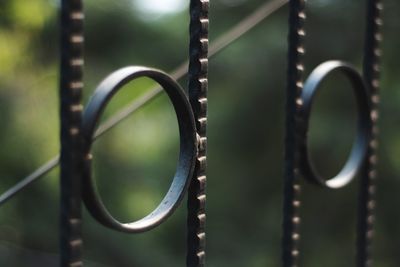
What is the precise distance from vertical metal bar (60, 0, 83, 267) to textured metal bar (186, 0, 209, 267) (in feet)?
0.67

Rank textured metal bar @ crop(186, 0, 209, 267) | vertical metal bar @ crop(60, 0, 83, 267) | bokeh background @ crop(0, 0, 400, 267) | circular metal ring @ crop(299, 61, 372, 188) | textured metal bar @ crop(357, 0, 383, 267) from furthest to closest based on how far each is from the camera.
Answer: bokeh background @ crop(0, 0, 400, 267)
textured metal bar @ crop(357, 0, 383, 267)
circular metal ring @ crop(299, 61, 372, 188)
textured metal bar @ crop(186, 0, 209, 267)
vertical metal bar @ crop(60, 0, 83, 267)

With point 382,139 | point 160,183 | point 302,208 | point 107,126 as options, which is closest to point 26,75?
point 160,183

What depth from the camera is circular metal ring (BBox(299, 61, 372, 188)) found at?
38.1 inches

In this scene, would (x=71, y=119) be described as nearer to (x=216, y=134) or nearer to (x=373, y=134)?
(x=373, y=134)

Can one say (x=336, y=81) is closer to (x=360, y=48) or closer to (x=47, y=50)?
(x=360, y=48)

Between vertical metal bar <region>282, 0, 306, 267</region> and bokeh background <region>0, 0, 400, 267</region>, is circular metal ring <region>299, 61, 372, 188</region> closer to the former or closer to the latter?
vertical metal bar <region>282, 0, 306, 267</region>

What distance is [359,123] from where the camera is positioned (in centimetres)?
113

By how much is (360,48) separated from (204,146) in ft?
8.34

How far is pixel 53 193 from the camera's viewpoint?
13.7 feet

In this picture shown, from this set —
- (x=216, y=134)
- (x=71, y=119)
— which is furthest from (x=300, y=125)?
(x=216, y=134)

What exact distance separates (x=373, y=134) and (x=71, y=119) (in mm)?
666

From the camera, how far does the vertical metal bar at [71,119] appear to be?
2.05ft

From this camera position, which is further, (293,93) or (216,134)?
(216,134)

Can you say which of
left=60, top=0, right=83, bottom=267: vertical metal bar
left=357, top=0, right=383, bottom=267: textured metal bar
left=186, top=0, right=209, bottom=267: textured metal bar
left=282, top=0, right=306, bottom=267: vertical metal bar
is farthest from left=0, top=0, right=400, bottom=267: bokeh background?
left=60, top=0, right=83, bottom=267: vertical metal bar
